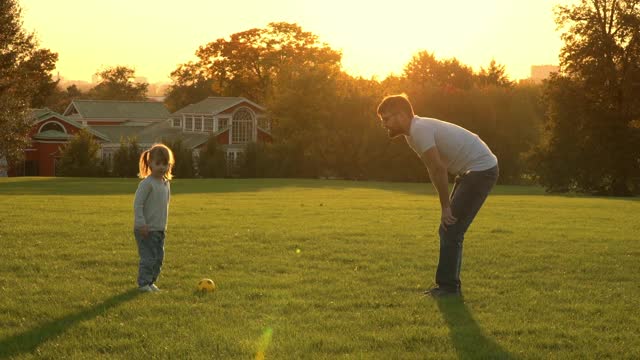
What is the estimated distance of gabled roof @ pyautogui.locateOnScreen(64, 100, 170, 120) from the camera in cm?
9675

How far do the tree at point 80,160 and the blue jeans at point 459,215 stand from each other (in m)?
60.2

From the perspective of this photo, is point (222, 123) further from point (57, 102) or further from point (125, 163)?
point (57, 102)

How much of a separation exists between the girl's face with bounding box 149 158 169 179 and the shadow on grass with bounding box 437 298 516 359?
3466 mm

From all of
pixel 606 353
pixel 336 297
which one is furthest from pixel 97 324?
pixel 606 353

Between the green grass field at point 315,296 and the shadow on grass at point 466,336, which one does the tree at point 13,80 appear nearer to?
the green grass field at point 315,296

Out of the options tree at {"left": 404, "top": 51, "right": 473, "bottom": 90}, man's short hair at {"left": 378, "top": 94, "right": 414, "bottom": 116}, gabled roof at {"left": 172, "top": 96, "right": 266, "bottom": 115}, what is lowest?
man's short hair at {"left": 378, "top": 94, "right": 414, "bottom": 116}

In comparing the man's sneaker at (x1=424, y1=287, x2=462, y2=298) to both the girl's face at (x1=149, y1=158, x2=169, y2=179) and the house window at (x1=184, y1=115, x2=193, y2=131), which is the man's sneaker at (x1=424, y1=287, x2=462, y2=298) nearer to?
the girl's face at (x1=149, y1=158, x2=169, y2=179)

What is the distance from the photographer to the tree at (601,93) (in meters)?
49.9

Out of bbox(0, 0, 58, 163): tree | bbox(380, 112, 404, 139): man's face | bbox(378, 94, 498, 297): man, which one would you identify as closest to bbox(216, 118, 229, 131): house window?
bbox(0, 0, 58, 163): tree

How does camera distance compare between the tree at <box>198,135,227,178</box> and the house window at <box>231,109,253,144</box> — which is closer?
the tree at <box>198,135,227,178</box>

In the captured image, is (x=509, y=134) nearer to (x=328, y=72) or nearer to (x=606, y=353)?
(x=328, y=72)

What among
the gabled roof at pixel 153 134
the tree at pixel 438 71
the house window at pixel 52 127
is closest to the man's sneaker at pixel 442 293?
the gabled roof at pixel 153 134

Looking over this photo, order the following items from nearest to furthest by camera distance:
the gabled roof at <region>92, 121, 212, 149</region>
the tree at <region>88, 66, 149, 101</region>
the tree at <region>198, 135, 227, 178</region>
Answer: the tree at <region>198, 135, 227, 178</region> → the gabled roof at <region>92, 121, 212, 149</region> → the tree at <region>88, 66, 149, 101</region>

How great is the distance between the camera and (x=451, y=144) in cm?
943
